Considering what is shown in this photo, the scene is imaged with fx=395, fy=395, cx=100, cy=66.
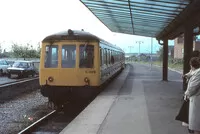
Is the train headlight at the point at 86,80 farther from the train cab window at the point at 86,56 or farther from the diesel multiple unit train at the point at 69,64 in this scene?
the train cab window at the point at 86,56

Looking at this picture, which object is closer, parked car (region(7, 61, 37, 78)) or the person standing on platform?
the person standing on platform

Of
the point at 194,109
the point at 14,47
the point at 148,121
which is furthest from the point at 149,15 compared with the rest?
→ the point at 14,47

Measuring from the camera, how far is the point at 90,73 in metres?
14.5

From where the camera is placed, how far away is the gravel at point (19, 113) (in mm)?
11914

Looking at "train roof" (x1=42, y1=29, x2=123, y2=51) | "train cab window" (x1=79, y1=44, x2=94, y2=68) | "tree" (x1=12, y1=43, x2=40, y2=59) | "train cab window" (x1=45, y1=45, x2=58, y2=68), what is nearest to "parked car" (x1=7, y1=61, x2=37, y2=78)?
"train cab window" (x1=45, y1=45, x2=58, y2=68)

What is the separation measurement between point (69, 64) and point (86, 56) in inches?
27.6

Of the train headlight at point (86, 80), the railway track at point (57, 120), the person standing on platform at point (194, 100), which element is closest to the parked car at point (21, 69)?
the railway track at point (57, 120)

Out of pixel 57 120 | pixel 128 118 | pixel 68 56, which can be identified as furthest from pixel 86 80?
pixel 128 118

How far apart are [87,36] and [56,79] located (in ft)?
6.43

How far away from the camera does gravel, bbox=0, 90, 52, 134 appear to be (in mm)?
11914

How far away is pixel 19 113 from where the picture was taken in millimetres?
14836

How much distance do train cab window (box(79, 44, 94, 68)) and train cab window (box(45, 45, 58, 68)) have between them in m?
0.95

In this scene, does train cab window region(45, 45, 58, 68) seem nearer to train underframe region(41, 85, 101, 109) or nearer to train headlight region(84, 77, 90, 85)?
train underframe region(41, 85, 101, 109)

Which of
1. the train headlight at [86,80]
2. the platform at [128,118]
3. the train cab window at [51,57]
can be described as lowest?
the platform at [128,118]
